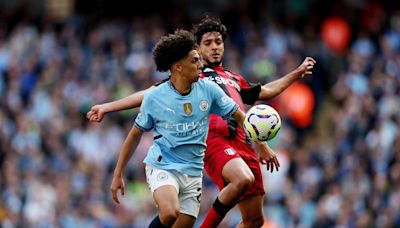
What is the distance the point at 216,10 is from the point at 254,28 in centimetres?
207

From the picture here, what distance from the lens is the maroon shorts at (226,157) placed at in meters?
13.0

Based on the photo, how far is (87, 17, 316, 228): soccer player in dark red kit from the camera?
12.8m

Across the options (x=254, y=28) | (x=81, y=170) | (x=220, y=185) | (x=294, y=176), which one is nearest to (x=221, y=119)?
→ (x=220, y=185)

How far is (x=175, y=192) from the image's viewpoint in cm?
1230

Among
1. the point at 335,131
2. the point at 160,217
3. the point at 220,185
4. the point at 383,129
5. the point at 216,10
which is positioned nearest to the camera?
the point at 160,217

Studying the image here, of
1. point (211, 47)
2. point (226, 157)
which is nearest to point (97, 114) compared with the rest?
point (226, 157)

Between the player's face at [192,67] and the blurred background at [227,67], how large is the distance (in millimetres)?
7118

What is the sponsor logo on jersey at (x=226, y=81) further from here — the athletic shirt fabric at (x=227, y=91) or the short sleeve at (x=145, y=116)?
the short sleeve at (x=145, y=116)

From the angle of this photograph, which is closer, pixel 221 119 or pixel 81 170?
pixel 221 119

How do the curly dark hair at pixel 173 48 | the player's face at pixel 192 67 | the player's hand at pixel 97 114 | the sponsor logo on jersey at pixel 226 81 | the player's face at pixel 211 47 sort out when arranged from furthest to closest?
the player's face at pixel 211 47 < the sponsor logo on jersey at pixel 226 81 < the player's hand at pixel 97 114 < the curly dark hair at pixel 173 48 < the player's face at pixel 192 67

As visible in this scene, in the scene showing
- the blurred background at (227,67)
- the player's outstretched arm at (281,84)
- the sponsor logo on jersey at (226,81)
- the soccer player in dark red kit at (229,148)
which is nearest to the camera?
the soccer player in dark red kit at (229,148)

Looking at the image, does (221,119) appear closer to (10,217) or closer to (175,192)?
(175,192)

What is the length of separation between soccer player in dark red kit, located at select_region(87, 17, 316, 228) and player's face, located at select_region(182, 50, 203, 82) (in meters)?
0.71

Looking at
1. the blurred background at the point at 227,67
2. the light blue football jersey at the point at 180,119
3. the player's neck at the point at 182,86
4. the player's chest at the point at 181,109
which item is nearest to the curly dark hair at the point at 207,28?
the light blue football jersey at the point at 180,119
